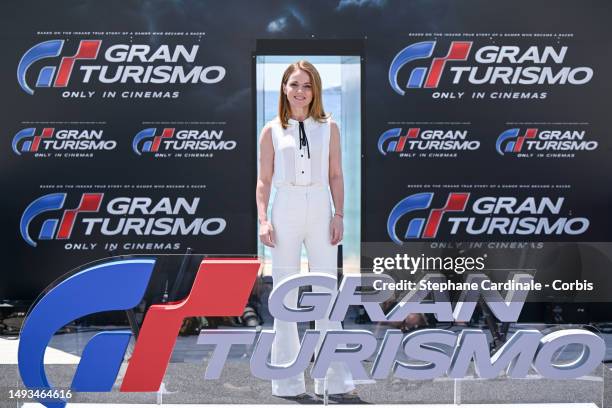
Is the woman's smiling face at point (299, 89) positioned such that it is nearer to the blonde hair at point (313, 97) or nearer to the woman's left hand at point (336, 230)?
the blonde hair at point (313, 97)

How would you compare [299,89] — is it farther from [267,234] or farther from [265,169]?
[267,234]

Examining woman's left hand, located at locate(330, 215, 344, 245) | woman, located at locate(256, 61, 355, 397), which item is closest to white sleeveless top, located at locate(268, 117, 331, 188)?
woman, located at locate(256, 61, 355, 397)

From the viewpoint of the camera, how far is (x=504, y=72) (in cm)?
495

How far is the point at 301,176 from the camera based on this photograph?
311 centimetres

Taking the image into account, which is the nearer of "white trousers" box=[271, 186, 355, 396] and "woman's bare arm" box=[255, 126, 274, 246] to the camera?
"white trousers" box=[271, 186, 355, 396]

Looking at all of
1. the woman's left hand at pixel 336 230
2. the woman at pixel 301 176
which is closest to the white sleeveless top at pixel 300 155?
the woman at pixel 301 176

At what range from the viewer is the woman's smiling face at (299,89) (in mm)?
3072

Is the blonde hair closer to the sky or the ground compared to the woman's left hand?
closer to the sky

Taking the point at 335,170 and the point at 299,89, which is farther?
the point at 335,170

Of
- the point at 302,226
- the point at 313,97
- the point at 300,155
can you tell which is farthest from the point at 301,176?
the point at 313,97

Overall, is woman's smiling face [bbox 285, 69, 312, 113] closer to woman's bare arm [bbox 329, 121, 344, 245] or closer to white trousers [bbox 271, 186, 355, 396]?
woman's bare arm [bbox 329, 121, 344, 245]

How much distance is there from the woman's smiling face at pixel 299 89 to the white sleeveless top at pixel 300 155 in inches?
3.0

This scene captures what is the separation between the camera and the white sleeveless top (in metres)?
3.11

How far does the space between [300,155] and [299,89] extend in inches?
9.6
